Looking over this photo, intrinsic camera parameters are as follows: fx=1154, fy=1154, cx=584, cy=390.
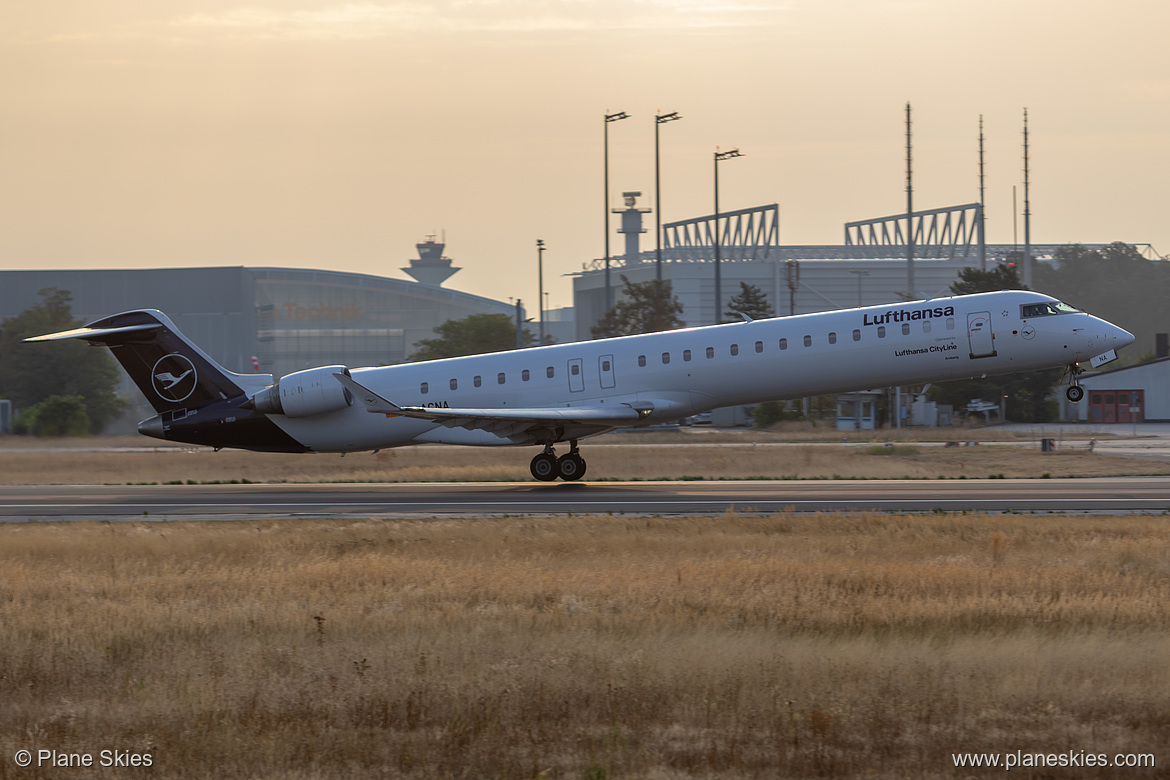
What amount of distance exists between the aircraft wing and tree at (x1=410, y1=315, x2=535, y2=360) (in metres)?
61.1

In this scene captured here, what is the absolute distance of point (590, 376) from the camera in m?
29.7

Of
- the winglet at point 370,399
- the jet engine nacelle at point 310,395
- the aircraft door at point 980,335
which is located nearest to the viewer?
the winglet at point 370,399

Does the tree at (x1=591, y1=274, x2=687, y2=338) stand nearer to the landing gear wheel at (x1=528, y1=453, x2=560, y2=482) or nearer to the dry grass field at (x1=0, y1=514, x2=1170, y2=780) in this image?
the landing gear wheel at (x1=528, y1=453, x2=560, y2=482)

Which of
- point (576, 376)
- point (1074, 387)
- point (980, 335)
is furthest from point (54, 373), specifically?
point (1074, 387)

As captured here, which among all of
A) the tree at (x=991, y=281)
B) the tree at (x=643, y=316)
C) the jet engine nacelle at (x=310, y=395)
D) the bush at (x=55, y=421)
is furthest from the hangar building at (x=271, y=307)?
the jet engine nacelle at (x=310, y=395)

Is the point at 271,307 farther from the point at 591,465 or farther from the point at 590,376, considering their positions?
the point at 590,376

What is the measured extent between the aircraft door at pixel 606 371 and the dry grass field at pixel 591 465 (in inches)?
166

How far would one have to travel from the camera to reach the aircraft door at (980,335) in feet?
90.7

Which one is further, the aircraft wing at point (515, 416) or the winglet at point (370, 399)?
the aircraft wing at point (515, 416)

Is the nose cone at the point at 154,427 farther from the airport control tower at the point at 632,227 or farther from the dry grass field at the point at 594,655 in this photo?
the airport control tower at the point at 632,227

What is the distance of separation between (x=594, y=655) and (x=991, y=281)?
73295mm

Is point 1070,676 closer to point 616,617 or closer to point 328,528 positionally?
point 616,617

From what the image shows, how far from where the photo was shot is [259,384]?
1245 inches

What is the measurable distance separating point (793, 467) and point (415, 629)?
24.4 meters
